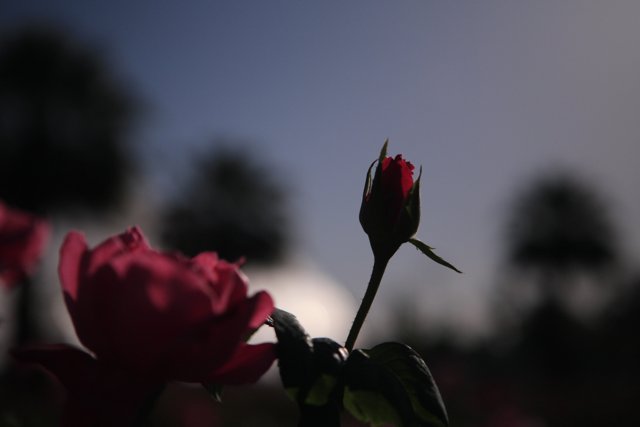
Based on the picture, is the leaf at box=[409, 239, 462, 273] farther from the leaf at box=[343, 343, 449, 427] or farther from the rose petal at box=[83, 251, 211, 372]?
the rose petal at box=[83, 251, 211, 372]

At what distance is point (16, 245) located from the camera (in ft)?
4.28

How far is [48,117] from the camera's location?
613 inches

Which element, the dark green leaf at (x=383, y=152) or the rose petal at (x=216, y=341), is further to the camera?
the dark green leaf at (x=383, y=152)

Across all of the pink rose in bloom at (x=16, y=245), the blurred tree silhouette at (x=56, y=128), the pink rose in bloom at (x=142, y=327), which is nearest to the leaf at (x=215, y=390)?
the pink rose in bloom at (x=142, y=327)

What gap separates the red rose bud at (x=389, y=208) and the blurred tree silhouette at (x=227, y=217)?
18.9 metres

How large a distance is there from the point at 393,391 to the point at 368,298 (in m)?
0.13

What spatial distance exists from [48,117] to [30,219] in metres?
15.2

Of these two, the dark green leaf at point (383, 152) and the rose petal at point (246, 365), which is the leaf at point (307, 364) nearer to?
the rose petal at point (246, 365)

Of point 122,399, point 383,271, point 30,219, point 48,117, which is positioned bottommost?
point 48,117

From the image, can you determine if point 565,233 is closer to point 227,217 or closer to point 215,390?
point 227,217

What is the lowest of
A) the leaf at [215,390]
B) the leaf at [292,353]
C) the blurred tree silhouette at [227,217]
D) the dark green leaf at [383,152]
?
the blurred tree silhouette at [227,217]

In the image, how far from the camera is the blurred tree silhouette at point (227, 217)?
1961 cm

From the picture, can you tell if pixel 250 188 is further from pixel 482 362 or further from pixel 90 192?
pixel 482 362

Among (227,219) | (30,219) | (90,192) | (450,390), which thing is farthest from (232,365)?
(227,219)
